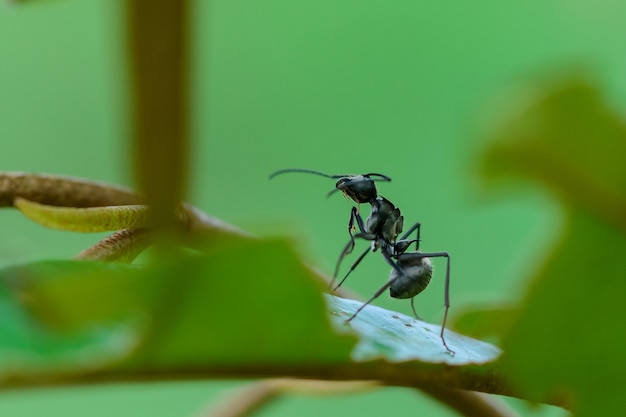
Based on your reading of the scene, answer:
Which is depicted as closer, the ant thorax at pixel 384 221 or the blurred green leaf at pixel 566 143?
the blurred green leaf at pixel 566 143

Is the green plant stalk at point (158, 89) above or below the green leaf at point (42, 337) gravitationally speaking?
above

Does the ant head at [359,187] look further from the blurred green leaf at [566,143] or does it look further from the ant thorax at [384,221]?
the blurred green leaf at [566,143]

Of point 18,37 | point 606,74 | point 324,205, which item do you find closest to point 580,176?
point 606,74

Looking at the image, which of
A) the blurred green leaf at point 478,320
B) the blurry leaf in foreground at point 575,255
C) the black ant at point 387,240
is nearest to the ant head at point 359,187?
the black ant at point 387,240

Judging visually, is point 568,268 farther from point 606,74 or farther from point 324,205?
point 324,205

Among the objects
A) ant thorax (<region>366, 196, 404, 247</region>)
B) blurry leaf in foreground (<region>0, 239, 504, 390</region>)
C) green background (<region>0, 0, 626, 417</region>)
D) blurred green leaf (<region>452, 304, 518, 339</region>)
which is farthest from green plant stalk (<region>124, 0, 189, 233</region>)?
green background (<region>0, 0, 626, 417</region>)

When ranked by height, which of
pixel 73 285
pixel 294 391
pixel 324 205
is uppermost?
pixel 73 285

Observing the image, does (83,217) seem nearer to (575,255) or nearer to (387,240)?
(575,255)

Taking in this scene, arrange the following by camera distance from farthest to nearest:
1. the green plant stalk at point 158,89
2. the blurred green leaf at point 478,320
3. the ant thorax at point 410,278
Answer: the ant thorax at point 410,278, the blurred green leaf at point 478,320, the green plant stalk at point 158,89
